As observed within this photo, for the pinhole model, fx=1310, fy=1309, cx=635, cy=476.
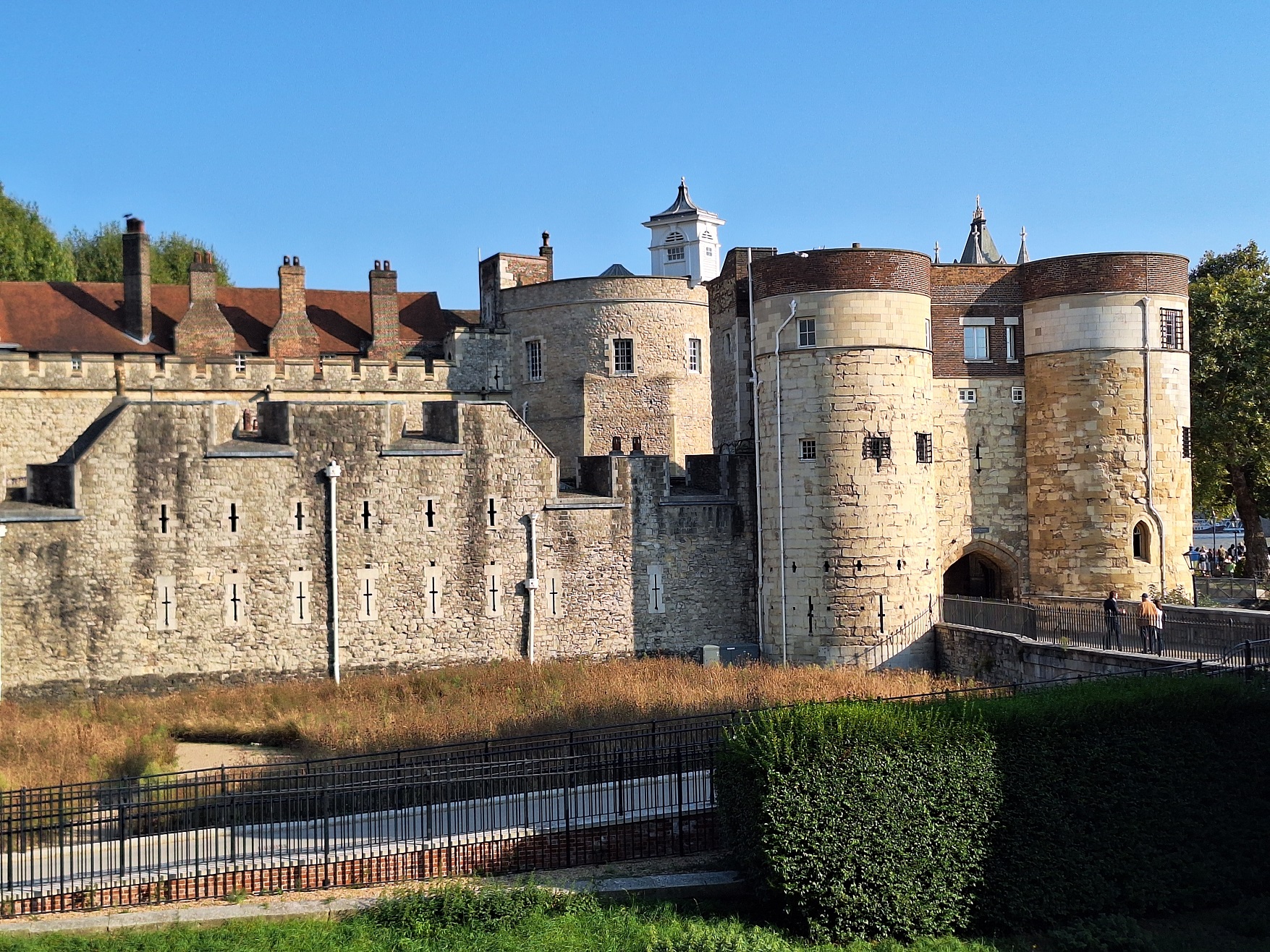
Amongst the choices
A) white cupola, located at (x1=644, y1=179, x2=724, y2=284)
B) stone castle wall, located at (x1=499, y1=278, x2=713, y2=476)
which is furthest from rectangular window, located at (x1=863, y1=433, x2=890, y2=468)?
Result: white cupola, located at (x1=644, y1=179, x2=724, y2=284)

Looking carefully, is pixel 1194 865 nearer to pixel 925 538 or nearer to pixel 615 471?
pixel 925 538

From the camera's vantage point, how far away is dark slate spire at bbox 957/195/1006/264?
5931 cm

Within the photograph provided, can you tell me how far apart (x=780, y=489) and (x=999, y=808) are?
49.9ft

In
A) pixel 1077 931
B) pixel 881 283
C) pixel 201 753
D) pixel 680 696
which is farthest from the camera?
pixel 881 283

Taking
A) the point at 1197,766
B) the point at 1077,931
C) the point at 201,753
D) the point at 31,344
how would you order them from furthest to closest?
the point at 31,344
the point at 201,753
the point at 1197,766
the point at 1077,931

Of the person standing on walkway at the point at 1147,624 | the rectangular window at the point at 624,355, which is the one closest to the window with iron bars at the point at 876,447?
the person standing on walkway at the point at 1147,624

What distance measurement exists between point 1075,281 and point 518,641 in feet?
54.1

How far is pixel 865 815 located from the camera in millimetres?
16688

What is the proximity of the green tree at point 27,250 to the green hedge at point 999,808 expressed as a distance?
144 feet

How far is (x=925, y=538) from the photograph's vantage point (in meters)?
31.8

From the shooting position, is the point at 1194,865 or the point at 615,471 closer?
the point at 1194,865

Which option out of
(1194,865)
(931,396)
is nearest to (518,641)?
(931,396)

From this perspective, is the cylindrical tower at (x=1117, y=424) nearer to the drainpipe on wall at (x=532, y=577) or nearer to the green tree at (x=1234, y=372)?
the green tree at (x=1234, y=372)

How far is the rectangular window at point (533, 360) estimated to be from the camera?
4078 centimetres
